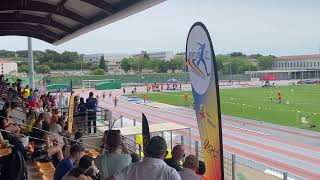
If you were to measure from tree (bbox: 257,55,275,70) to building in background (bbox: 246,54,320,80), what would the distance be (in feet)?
4.76

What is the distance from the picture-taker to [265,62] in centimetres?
13500

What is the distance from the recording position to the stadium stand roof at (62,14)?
7.19 meters

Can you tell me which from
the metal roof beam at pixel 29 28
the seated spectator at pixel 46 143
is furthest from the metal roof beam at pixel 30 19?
the seated spectator at pixel 46 143

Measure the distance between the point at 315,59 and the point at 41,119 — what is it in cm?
11505

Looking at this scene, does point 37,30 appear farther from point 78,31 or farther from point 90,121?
point 90,121

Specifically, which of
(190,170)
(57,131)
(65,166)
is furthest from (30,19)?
(190,170)

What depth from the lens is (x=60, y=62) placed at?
346ft

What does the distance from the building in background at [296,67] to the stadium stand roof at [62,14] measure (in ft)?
317

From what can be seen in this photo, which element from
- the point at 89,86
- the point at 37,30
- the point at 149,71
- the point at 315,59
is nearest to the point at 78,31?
the point at 37,30

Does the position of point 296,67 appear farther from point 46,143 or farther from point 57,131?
point 46,143

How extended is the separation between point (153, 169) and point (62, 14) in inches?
254

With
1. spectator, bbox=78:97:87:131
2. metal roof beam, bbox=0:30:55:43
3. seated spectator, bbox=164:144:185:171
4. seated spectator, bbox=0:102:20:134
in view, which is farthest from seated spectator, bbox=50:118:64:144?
metal roof beam, bbox=0:30:55:43

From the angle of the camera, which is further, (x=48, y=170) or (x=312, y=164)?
(x=312, y=164)

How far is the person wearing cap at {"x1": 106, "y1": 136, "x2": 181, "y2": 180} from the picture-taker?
2729 millimetres
